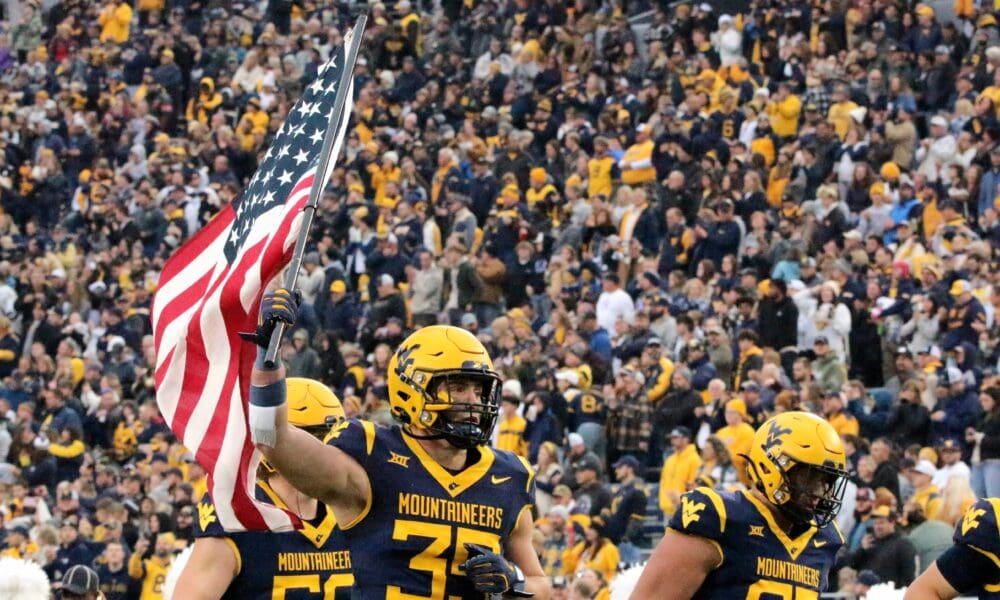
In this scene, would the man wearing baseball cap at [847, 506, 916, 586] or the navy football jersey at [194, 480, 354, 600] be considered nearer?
the navy football jersey at [194, 480, 354, 600]

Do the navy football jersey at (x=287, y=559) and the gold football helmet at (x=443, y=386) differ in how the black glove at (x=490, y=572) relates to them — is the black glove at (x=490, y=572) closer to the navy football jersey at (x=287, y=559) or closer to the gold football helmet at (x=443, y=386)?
the gold football helmet at (x=443, y=386)

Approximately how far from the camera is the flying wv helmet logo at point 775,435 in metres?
7.30

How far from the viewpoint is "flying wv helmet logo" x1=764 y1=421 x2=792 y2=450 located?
730 cm

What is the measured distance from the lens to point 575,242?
21.4m

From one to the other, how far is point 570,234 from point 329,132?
14.8 metres

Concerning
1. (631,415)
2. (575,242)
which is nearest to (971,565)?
(631,415)

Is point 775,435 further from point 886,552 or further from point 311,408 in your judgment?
point 886,552

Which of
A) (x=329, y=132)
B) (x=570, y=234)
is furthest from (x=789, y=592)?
(x=570, y=234)

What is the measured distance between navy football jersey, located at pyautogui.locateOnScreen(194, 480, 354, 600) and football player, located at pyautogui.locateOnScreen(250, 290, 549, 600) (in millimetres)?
734

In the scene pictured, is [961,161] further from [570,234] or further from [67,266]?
[67,266]

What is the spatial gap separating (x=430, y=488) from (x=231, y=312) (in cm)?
82

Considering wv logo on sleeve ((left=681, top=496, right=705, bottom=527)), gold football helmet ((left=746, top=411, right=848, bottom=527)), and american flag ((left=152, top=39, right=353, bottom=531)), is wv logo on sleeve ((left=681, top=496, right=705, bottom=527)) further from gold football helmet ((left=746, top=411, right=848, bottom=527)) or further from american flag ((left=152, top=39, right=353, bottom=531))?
american flag ((left=152, top=39, right=353, bottom=531))

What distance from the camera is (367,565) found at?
6.47 meters

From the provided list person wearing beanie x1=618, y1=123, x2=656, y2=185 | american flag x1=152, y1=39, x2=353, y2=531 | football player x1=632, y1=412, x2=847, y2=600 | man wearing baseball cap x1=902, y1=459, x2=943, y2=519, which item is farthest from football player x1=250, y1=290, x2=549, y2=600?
person wearing beanie x1=618, y1=123, x2=656, y2=185
